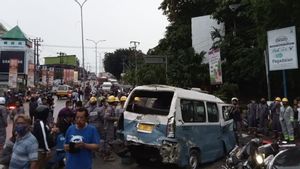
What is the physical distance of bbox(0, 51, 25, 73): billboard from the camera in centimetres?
7631

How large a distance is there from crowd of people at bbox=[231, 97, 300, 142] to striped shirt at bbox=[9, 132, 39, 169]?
12265 mm

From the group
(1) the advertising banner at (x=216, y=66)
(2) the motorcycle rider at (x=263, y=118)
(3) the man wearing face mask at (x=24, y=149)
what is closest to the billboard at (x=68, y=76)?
(1) the advertising banner at (x=216, y=66)

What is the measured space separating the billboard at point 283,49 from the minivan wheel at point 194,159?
32.0ft

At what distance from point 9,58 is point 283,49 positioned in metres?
63.2

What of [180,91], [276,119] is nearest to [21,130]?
[180,91]

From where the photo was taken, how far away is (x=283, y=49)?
21.0 m

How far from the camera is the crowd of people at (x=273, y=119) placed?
62.6ft

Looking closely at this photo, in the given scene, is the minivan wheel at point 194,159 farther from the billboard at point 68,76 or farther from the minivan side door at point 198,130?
the billboard at point 68,76

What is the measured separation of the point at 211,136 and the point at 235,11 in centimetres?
2213

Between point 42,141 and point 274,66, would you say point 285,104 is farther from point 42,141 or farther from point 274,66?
point 42,141

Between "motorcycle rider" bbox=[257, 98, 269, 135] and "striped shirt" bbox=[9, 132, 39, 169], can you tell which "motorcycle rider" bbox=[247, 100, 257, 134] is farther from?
"striped shirt" bbox=[9, 132, 39, 169]

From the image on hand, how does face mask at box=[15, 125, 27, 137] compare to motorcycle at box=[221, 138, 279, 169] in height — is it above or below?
above

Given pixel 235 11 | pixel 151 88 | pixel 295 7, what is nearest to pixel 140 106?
pixel 151 88

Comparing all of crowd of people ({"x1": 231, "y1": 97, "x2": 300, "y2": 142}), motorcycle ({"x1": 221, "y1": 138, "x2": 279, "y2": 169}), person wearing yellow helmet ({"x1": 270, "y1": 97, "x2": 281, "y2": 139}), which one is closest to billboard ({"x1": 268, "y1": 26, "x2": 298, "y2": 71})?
crowd of people ({"x1": 231, "y1": 97, "x2": 300, "y2": 142})
